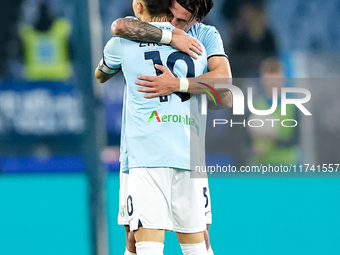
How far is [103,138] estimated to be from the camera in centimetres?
312

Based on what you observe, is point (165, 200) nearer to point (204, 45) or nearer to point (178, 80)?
point (178, 80)

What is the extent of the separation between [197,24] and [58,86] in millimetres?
4452

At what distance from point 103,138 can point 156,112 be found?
110 cm

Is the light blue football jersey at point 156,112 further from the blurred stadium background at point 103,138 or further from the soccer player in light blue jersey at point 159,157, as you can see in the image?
the blurred stadium background at point 103,138

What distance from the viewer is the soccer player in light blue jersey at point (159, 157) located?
2.05m

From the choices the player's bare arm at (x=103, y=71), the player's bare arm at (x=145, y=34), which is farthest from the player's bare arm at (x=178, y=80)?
the player's bare arm at (x=103, y=71)

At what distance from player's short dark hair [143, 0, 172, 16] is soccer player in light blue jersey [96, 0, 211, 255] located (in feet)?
0.06

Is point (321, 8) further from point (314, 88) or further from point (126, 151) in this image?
point (126, 151)

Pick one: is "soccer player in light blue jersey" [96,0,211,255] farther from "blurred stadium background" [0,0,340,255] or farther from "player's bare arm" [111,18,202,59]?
"blurred stadium background" [0,0,340,255]

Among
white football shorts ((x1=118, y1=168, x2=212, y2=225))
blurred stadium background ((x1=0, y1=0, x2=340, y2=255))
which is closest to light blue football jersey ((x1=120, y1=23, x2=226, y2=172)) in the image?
white football shorts ((x1=118, y1=168, x2=212, y2=225))

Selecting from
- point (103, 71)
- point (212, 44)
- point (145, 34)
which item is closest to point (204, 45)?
point (212, 44)

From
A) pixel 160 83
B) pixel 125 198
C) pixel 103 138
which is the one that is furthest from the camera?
pixel 103 138

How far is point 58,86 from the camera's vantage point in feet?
21.2

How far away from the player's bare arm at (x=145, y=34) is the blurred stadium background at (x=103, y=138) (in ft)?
2.34
